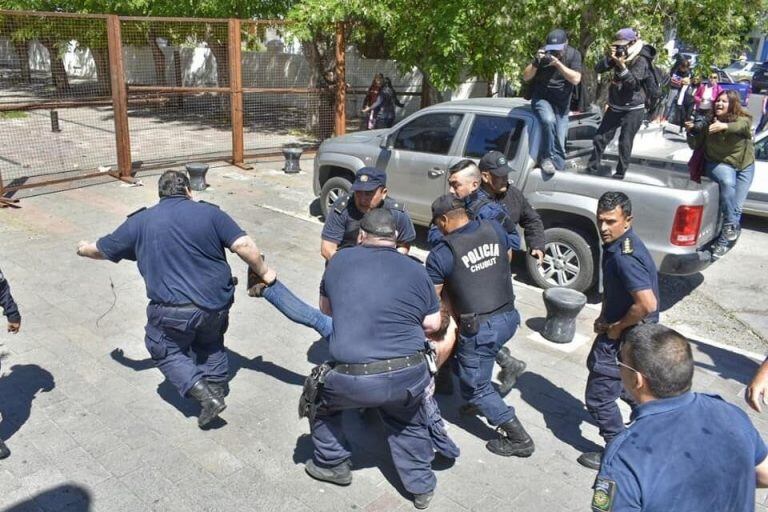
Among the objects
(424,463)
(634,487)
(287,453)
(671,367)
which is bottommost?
(287,453)

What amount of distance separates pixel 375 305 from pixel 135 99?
9.95 meters

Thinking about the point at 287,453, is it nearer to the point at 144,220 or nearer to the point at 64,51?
the point at 144,220

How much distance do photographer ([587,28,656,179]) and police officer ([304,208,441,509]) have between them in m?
4.14

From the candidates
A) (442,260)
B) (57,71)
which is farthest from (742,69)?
(442,260)

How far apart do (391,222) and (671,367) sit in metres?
1.65

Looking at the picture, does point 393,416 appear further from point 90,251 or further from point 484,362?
point 90,251

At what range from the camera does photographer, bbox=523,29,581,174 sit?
713cm

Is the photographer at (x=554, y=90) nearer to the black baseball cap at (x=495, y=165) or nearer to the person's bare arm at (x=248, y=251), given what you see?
the black baseball cap at (x=495, y=165)

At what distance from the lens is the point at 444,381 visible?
498cm

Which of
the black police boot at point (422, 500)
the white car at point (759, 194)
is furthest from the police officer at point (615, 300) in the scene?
the white car at point (759, 194)

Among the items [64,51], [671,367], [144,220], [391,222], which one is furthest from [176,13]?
[671,367]

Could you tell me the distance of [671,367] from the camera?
222 cm

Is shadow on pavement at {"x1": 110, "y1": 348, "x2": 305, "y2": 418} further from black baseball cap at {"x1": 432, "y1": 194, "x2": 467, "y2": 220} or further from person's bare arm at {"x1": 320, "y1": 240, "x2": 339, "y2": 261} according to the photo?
black baseball cap at {"x1": 432, "y1": 194, "x2": 467, "y2": 220}

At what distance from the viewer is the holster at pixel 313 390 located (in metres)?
3.53
